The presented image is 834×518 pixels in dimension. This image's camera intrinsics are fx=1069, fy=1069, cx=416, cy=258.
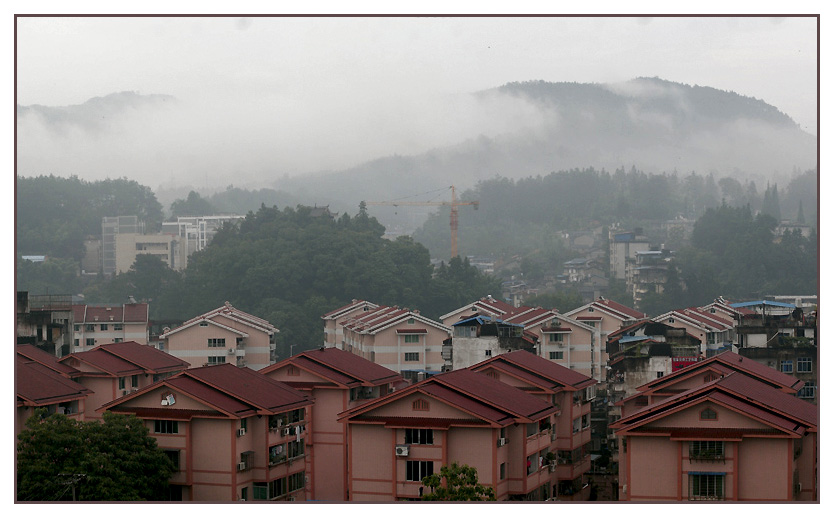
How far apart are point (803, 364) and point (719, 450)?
6.90 metres

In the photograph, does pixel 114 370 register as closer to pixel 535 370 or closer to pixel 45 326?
pixel 45 326

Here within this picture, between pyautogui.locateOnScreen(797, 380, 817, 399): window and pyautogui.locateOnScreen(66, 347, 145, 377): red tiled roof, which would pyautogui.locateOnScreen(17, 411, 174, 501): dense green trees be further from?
pyautogui.locateOnScreen(797, 380, 817, 399): window

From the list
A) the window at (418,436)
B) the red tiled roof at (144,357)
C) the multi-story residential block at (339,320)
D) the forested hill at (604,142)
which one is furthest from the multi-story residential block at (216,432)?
the forested hill at (604,142)

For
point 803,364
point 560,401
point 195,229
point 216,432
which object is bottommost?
point 216,432

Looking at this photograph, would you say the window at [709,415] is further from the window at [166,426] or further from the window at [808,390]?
the window at [808,390]

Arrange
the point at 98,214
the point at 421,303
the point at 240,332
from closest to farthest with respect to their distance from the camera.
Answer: the point at 240,332, the point at 421,303, the point at 98,214

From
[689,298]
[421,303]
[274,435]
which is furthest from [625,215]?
[274,435]

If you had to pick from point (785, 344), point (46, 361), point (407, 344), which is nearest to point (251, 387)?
point (46, 361)

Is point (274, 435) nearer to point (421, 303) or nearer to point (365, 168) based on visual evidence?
point (421, 303)

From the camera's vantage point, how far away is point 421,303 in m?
38.4

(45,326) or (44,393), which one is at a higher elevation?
(45,326)

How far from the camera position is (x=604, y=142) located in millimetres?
105500

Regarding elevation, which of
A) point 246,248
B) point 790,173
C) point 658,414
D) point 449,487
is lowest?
point 449,487

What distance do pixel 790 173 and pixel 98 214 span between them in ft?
161
